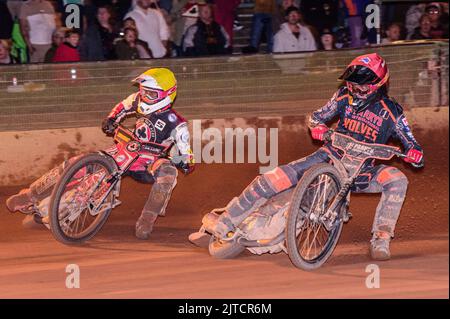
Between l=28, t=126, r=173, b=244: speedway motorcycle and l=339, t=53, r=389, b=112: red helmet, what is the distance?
2036 millimetres

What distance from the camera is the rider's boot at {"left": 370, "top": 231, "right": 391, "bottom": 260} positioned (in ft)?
26.8

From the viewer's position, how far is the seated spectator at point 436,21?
1348cm

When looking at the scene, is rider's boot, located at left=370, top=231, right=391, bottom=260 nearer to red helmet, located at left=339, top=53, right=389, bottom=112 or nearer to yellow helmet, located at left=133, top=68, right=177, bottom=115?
red helmet, located at left=339, top=53, right=389, bottom=112

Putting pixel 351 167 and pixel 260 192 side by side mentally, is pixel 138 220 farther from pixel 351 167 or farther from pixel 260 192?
pixel 351 167

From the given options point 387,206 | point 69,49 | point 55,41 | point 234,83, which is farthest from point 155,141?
point 55,41

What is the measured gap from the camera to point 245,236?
322 inches

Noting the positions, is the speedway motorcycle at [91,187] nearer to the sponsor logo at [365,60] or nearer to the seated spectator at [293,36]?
the sponsor logo at [365,60]

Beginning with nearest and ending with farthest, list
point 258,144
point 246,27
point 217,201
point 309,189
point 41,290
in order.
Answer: point 41,290 < point 309,189 < point 217,201 < point 258,144 < point 246,27

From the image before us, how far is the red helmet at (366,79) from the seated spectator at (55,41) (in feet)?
17.2

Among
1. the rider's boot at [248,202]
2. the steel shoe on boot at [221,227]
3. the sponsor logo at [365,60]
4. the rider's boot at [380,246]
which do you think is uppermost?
the sponsor logo at [365,60]

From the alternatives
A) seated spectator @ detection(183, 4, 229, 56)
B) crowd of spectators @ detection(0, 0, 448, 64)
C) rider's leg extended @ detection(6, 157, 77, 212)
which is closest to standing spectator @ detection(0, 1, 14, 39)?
crowd of spectators @ detection(0, 0, 448, 64)

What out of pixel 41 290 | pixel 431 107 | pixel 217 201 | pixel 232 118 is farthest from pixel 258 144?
pixel 41 290

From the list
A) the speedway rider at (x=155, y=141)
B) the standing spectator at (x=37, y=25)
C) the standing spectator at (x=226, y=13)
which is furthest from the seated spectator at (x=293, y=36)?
the speedway rider at (x=155, y=141)

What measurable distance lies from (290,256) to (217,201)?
10.00 feet
